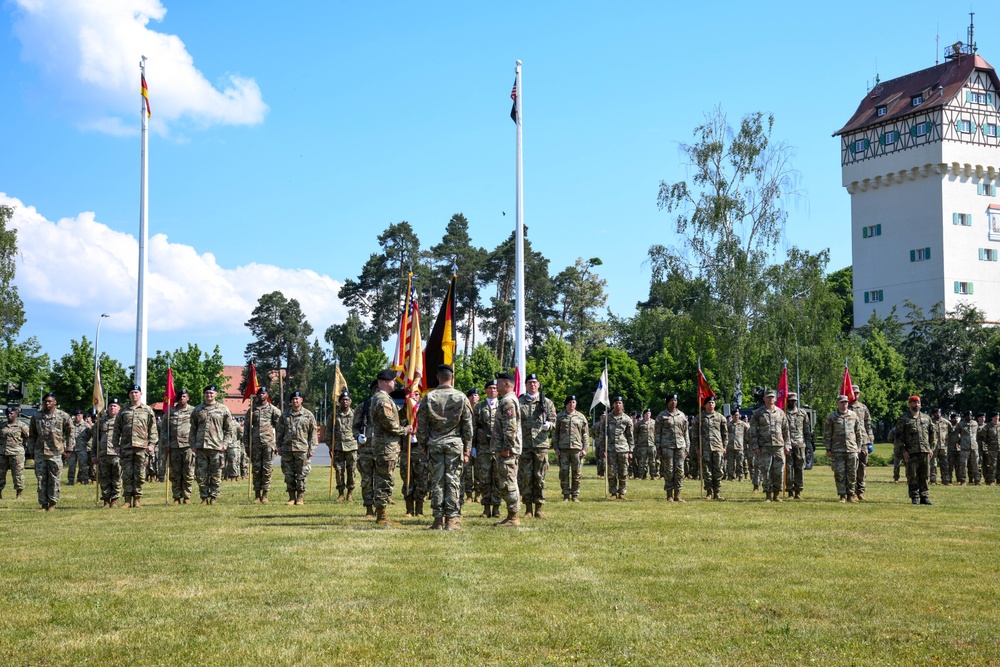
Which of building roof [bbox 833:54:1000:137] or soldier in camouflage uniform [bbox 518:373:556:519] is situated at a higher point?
building roof [bbox 833:54:1000:137]

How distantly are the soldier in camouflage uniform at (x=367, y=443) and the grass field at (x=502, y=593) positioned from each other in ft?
3.60

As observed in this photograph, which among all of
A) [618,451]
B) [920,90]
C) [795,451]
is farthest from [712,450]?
[920,90]

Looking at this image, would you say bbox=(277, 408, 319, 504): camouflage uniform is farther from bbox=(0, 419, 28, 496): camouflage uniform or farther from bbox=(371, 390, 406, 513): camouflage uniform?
bbox=(0, 419, 28, 496): camouflage uniform

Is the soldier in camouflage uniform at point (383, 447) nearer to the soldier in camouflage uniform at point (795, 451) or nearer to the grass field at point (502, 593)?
the grass field at point (502, 593)

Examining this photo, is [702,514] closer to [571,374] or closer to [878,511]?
[878,511]

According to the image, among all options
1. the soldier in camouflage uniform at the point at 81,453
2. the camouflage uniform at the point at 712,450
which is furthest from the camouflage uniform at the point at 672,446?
the soldier in camouflage uniform at the point at 81,453

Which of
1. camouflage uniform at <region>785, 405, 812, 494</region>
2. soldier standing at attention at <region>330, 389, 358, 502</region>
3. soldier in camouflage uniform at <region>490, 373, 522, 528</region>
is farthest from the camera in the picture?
camouflage uniform at <region>785, 405, 812, 494</region>

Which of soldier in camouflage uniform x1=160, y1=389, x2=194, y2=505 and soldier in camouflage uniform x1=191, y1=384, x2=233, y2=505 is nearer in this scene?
soldier in camouflage uniform x1=191, y1=384, x2=233, y2=505

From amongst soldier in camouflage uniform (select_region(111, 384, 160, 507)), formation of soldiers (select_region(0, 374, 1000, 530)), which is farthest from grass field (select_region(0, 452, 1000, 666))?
soldier in camouflage uniform (select_region(111, 384, 160, 507))

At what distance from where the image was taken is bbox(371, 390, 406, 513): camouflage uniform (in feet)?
49.7

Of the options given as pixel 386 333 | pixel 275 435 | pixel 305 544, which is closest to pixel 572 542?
pixel 305 544

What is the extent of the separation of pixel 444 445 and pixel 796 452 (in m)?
11.3

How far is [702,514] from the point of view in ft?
57.5

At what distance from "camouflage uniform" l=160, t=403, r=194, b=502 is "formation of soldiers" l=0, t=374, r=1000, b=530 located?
3cm
